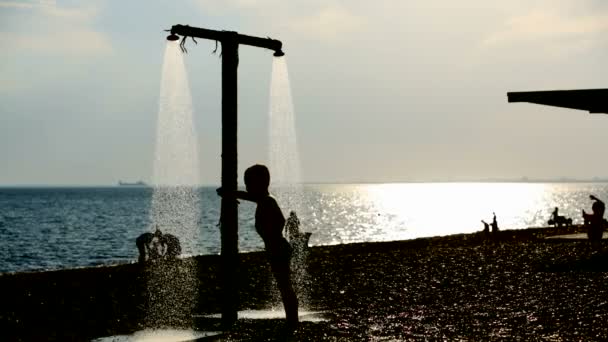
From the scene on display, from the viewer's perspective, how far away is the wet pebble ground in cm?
1102

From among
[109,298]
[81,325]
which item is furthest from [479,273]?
[81,325]

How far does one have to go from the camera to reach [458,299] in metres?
14.6

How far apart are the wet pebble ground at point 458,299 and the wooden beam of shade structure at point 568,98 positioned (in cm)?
392

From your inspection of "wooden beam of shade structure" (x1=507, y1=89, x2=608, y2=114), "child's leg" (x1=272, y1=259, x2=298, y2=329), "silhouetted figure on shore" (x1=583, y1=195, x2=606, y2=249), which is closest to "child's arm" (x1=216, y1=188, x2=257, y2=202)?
"child's leg" (x1=272, y1=259, x2=298, y2=329)

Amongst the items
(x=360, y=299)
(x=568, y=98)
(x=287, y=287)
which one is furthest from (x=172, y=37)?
(x=568, y=98)

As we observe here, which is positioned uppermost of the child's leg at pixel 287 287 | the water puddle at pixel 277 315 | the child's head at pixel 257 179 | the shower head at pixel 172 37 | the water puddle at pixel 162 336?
the shower head at pixel 172 37

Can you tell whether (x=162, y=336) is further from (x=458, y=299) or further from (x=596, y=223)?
(x=596, y=223)

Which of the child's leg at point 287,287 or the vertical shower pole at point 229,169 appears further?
the vertical shower pole at point 229,169

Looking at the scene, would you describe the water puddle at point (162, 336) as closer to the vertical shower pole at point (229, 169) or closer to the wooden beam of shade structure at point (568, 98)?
the vertical shower pole at point (229, 169)

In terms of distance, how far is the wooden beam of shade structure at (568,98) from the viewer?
20828 mm

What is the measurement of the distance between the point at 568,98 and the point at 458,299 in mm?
8841

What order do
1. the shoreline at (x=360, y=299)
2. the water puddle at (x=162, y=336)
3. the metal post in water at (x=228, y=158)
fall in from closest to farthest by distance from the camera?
the water puddle at (x=162, y=336)
the shoreline at (x=360, y=299)
the metal post in water at (x=228, y=158)

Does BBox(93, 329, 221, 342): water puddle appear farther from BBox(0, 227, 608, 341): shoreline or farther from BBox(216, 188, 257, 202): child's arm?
BBox(216, 188, 257, 202): child's arm

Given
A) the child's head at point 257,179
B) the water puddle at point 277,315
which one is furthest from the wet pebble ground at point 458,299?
the child's head at point 257,179
